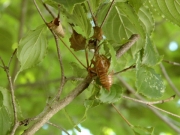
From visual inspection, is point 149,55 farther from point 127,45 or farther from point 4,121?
point 4,121

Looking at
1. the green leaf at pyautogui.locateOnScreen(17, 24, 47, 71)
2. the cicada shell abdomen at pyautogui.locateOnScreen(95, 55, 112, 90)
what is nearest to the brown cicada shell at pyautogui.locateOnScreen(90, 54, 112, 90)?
the cicada shell abdomen at pyautogui.locateOnScreen(95, 55, 112, 90)

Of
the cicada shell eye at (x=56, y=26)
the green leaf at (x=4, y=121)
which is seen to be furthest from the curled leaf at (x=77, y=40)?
the green leaf at (x=4, y=121)

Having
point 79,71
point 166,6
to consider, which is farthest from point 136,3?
point 79,71

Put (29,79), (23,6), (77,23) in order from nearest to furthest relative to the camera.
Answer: (77,23)
(23,6)
(29,79)

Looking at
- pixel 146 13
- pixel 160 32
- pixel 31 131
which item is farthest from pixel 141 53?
pixel 160 32

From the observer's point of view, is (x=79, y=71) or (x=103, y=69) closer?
(x=103, y=69)

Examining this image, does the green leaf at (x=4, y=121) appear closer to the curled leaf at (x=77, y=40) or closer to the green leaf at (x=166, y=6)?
the curled leaf at (x=77, y=40)

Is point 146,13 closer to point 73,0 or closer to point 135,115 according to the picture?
Result: point 73,0
